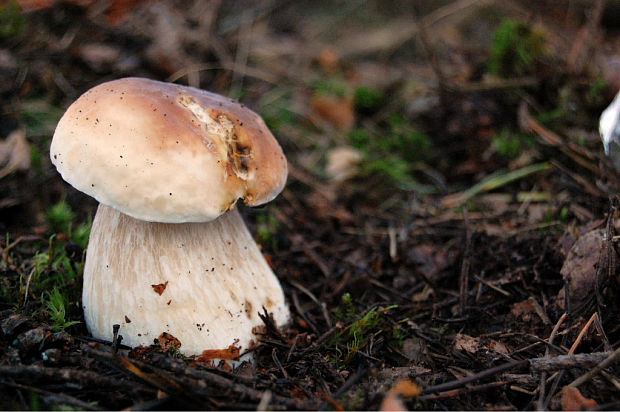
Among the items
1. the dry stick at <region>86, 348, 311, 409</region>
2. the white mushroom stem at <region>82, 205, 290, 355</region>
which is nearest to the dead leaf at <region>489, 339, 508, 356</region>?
the dry stick at <region>86, 348, 311, 409</region>

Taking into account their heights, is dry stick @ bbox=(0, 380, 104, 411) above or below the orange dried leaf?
above

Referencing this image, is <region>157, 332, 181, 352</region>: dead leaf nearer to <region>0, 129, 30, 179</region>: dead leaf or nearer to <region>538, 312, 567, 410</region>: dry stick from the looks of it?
<region>538, 312, 567, 410</region>: dry stick

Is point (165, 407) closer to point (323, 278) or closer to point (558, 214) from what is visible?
point (323, 278)

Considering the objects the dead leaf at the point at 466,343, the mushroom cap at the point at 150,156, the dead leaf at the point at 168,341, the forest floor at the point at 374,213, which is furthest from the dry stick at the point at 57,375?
the dead leaf at the point at 466,343

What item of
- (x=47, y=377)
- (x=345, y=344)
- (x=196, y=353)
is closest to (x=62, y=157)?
(x=47, y=377)

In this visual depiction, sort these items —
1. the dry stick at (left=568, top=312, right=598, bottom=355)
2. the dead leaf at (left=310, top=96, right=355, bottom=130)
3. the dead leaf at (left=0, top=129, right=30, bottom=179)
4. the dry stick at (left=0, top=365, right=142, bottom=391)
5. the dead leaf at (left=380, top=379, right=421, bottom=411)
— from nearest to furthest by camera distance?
the dead leaf at (left=380, top=379, right=421, bottom=411) → the dry stick at (left=0, top=365, right=142, bottom=391) → the dry stick at (left=568, top=312, right=598, bottom=355) → the dead leaf at (left=0, top=129, right=30, bottom=179) → the dead leaf at (left=310, top=96, right=355, bottom=130)

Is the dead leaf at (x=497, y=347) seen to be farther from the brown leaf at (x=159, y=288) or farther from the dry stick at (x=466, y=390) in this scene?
the brown leaf at (x=159, y=288)
